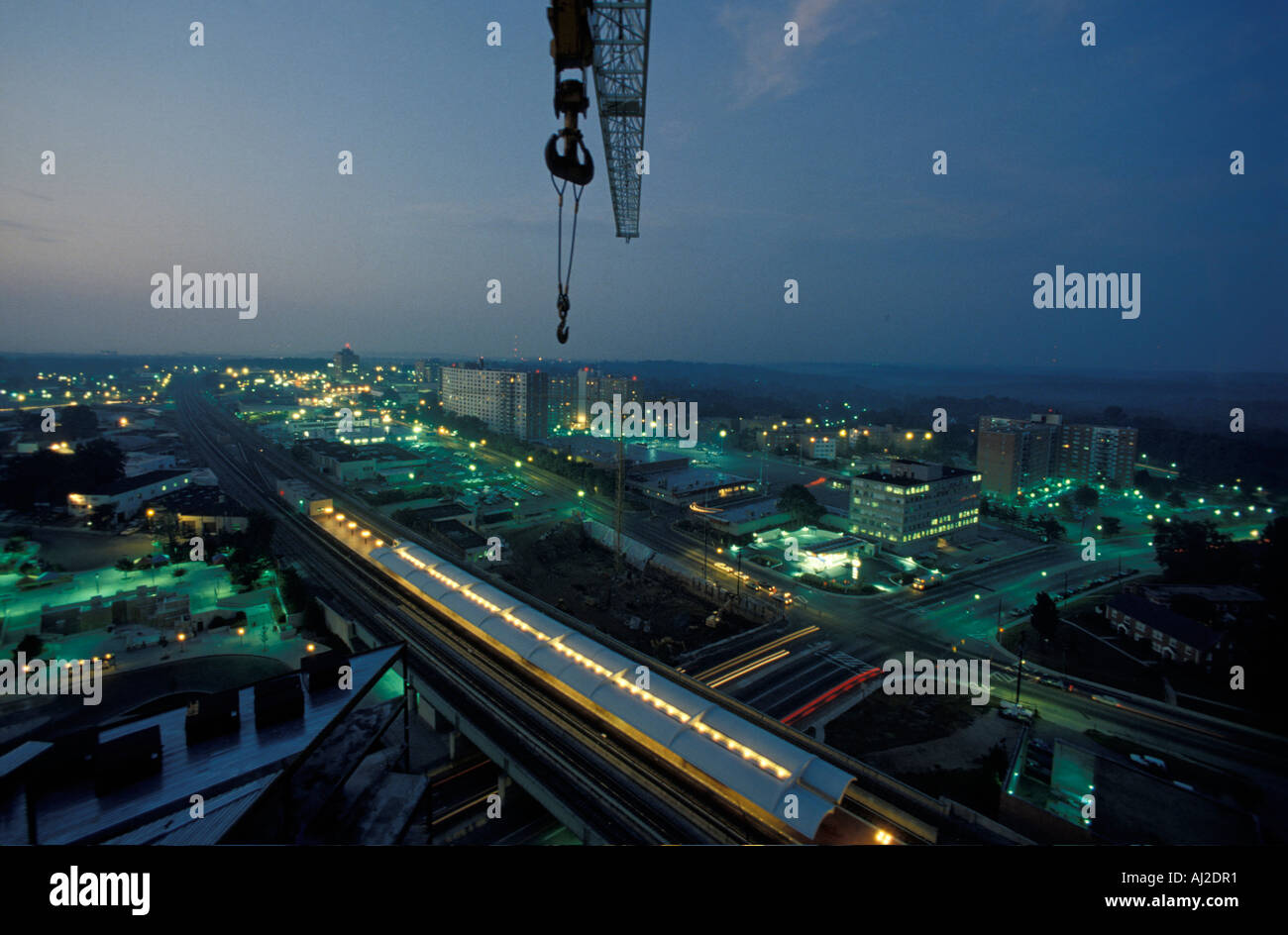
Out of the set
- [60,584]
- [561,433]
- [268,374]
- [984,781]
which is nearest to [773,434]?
[561,433]

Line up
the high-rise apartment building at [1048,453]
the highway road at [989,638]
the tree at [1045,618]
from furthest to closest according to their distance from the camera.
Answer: the high-rise apartment building at [1048,453], the tree at [1045,618], the highway road at [989,638]

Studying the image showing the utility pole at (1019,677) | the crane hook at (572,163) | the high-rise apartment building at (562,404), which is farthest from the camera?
the high-rise apartment building at (562,404)

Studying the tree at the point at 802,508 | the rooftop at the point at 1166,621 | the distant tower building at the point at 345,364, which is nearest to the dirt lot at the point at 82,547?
the tree at the point at 802,508

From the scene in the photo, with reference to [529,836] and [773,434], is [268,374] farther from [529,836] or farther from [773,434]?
[529,836]

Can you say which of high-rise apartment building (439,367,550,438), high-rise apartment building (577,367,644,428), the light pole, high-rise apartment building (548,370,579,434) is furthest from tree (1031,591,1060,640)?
high-rise apartment building (577,367,644,428)

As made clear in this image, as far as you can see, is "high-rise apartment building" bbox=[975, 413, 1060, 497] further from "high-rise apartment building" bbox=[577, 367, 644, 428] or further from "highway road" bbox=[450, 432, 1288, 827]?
"high-rise apartment building" bbox=[577, 367, 644, 428]

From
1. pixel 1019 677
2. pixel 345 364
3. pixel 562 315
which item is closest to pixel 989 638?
pixel 1019 677

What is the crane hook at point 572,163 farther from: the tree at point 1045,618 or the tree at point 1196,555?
the tree at point 1196,555
